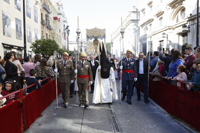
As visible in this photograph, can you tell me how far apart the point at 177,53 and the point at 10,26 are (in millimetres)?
18134

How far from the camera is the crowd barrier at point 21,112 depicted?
3.32 meters

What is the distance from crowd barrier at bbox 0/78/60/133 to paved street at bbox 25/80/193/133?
0.91 feet

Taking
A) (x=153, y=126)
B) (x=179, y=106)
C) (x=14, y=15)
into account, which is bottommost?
(x=153, y=126)

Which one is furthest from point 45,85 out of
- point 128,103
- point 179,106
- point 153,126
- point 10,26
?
point 10,26

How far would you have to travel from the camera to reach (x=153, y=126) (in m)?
4.76

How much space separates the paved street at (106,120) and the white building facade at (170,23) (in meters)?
7.75

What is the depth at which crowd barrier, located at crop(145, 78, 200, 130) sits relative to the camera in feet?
13.7

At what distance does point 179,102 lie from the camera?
4.97 m

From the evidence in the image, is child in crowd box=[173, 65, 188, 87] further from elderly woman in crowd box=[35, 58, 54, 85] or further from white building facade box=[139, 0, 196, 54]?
white building facade box=[139, 0, 196, 54]

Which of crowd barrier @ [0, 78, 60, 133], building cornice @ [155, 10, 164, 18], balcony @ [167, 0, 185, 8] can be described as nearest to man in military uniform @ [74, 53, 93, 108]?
crowd barrier @ [0, 78, 60, 133]

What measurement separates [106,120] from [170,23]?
2004cm

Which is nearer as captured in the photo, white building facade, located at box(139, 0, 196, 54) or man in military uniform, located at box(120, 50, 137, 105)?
man in military uniform, located at box(120, 50, 137, 105)

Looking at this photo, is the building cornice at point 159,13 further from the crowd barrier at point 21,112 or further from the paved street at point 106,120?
the crowd barrier at point 21,112

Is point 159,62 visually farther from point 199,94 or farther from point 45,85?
point 45,85
